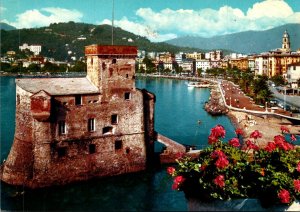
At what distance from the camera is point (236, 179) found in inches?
709

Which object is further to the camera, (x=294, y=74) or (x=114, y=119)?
(x=294, y=74)

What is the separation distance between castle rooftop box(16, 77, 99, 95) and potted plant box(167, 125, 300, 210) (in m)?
11.6

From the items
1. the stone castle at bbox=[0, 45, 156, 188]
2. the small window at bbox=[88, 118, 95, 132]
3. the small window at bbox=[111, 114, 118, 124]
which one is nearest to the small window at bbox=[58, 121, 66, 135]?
the stone castle at bbox=[0, 45, 156, 188]

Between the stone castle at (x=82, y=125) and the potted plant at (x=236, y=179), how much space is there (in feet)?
35.0

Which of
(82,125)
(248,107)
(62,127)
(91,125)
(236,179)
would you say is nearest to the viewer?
(236,179)

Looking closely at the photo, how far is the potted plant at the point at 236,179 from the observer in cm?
1766

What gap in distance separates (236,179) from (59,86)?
15.5 meters

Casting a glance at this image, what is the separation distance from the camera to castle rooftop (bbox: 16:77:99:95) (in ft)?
91.1

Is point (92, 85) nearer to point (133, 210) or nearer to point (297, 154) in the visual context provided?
point (133, 210)

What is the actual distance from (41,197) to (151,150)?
10.1 metres

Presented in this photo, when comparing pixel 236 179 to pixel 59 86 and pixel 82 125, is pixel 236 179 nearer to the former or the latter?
pixel 82 125

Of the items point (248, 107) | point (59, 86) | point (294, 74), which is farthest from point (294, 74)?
point (59, 86)

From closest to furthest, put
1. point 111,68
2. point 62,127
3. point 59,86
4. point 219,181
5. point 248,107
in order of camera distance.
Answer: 1. point 219,181
2. point 62,127
3. point 59,86
4. point 111,68
5. point 248,107

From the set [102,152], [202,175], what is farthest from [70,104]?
[202,175]
